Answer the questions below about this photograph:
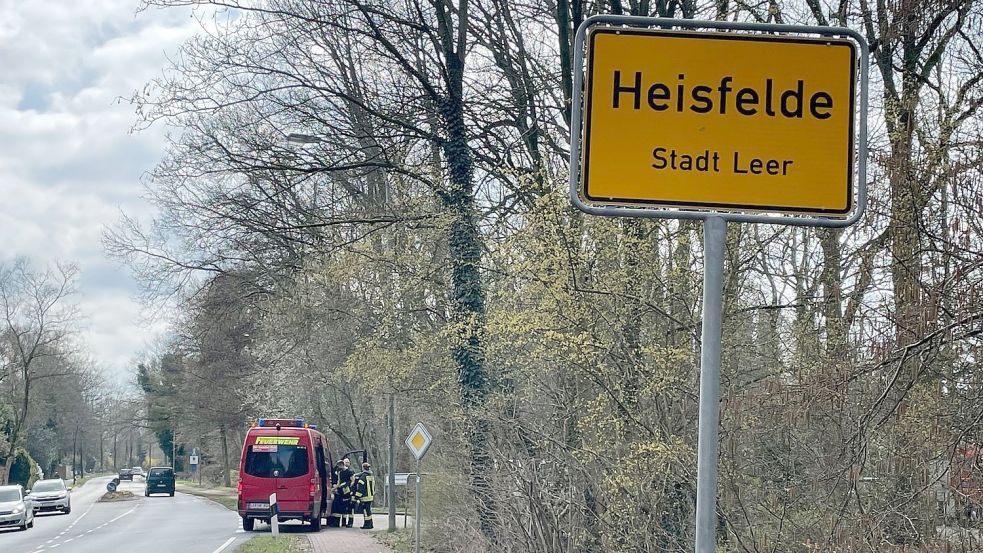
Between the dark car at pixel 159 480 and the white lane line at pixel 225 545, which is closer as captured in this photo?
the white lane line at pixel 225 545

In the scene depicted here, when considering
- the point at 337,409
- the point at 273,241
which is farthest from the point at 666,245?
the point at 337,409

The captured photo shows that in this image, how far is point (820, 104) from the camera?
10.8 feet

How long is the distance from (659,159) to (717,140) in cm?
18

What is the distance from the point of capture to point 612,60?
10.9ft

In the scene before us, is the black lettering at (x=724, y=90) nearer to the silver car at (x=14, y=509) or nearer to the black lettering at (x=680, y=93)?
the black lettering at (x=680, y=93)

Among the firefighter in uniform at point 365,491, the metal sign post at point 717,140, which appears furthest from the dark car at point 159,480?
the metal sign post at point 717,140

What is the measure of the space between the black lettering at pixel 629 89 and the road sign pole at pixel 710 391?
0.40 meters

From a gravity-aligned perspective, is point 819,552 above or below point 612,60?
below

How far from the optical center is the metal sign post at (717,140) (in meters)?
3.26

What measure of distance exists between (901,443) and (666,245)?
347cm

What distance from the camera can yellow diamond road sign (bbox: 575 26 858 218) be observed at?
3.26 m

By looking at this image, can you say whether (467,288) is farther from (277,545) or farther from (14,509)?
(14,509)

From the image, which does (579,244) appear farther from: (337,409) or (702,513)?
(337,409)

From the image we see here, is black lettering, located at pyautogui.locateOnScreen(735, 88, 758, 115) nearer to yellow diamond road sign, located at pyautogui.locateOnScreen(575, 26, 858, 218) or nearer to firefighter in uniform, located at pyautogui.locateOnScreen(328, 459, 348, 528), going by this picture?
yellow diamond road sign, located at pyautogui.locateOnScreen(575, 26, 858, 218)
